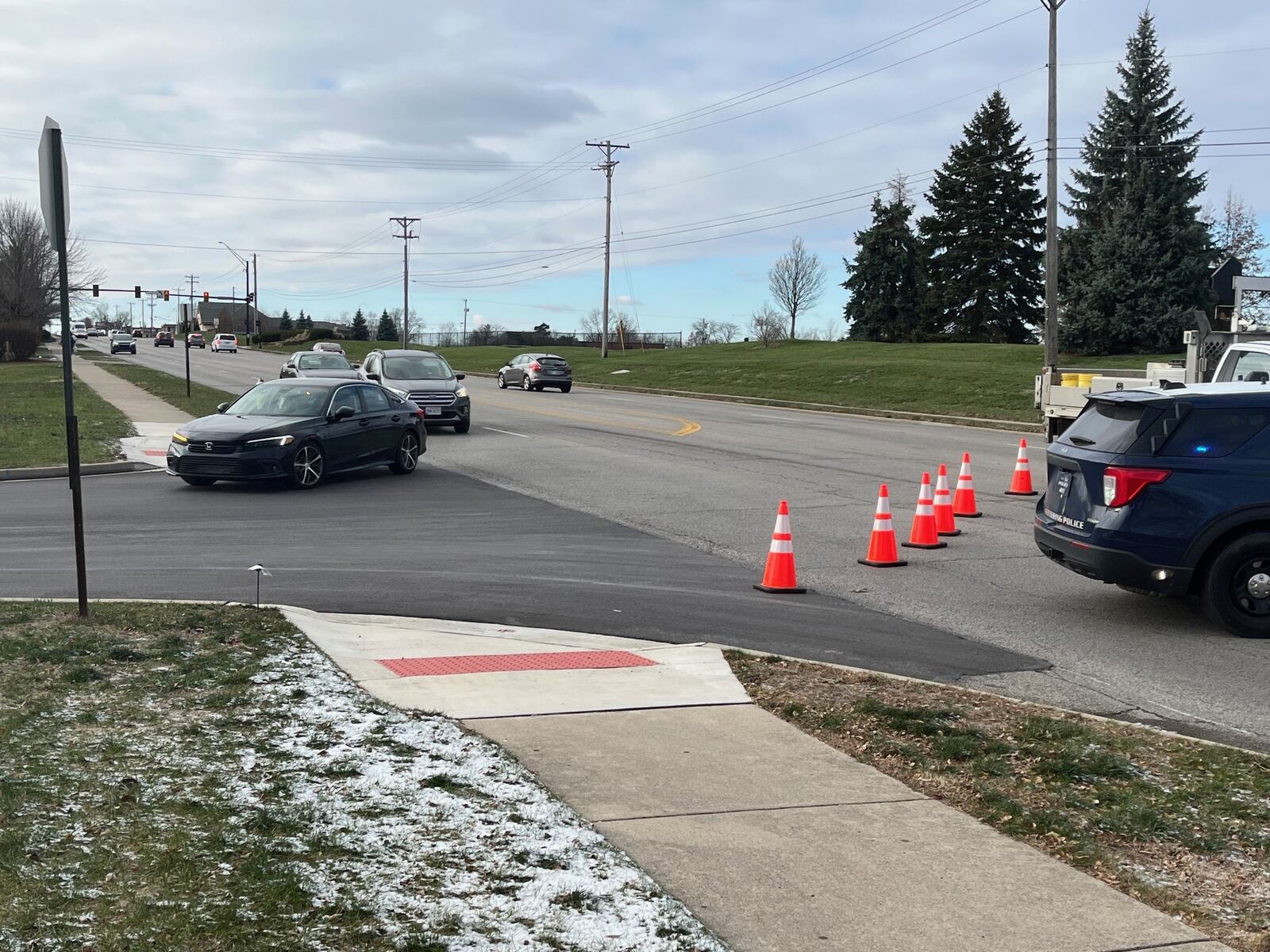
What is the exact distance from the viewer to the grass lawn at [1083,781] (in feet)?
14.4

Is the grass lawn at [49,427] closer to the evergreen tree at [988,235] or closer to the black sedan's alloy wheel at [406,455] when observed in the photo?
the black sedan's alloy wheel at [406,455]

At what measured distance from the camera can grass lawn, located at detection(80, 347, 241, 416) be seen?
31328 millimetres

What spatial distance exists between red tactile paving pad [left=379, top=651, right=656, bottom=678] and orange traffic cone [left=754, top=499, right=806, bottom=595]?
256cm

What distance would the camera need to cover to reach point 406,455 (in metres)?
18.6

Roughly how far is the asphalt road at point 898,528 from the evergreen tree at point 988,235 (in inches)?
1865

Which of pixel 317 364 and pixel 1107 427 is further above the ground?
pixel 317 364

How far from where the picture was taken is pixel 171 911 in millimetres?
3725

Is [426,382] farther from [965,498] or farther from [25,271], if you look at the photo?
[25,271]

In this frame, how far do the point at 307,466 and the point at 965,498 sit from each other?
8.38m

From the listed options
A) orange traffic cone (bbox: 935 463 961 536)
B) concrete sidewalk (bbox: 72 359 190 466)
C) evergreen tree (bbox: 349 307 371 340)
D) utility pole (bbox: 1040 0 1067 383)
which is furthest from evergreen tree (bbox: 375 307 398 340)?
orange traffic cone (bbox: 935 463 961 536)

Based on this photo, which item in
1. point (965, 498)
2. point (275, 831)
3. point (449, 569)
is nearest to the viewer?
point (275, 831)

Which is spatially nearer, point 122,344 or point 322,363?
point 322,363

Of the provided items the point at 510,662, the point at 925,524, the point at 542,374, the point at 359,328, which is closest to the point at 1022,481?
the point at 925,524

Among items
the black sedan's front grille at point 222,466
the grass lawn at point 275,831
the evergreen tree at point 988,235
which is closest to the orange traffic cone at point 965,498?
the black sedan's front grille at point 222,466
